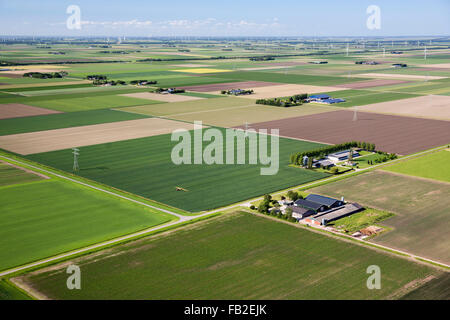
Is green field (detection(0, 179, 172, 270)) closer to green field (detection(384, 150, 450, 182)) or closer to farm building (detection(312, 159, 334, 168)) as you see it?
farm building (detection(312, 159, 334, 168))

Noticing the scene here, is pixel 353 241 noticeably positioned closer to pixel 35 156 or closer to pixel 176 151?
pixel 176 151

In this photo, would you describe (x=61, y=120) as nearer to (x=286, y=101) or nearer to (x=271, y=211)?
(x=286, y=101)

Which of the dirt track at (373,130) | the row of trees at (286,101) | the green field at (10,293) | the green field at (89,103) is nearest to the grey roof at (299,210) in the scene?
the green field at (10,293)

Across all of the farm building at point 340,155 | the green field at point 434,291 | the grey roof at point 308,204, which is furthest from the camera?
the farm building at point 340,155

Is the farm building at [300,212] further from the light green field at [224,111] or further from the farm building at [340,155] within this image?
the light green field at [224,111]

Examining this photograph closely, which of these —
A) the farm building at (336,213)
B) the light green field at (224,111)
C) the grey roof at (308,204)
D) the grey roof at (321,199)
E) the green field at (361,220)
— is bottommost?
the green field at (361,220)
